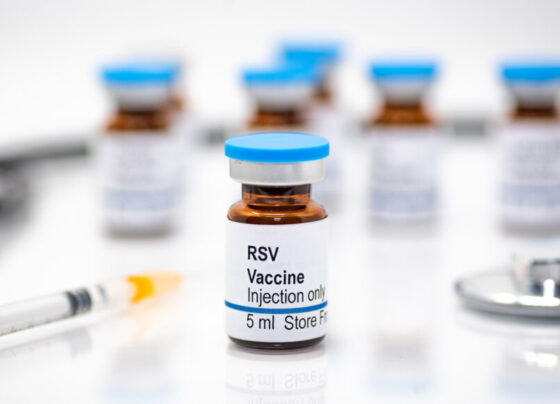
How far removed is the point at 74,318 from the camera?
928 millimetres

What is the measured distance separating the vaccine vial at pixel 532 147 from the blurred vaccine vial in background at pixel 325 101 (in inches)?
11.2

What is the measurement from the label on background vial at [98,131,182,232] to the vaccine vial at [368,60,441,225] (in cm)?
27

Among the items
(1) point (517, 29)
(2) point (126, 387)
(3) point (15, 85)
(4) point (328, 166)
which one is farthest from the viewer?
(1) point (517, 29)

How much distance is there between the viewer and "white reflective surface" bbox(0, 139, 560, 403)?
770mm

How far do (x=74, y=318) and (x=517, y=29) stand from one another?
169cm

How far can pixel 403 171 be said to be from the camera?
1282 millimetres

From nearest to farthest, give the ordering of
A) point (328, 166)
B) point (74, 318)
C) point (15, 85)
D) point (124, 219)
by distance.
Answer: point (74, 318) < point (124, 219) < point (328, 166) < point (15, 85)

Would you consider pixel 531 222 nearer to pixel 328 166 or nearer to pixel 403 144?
pixel 403 144

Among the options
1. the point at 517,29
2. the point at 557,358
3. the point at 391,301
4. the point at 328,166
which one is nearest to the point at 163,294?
the point at 391,301

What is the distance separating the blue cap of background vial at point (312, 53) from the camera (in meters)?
1.62

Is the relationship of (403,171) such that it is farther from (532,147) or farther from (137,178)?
(137,178)

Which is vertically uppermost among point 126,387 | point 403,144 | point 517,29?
point 517,29

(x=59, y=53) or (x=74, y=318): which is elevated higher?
(x=59, y=53)

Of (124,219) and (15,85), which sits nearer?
(124,219)
